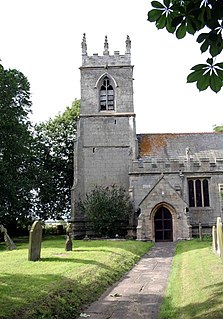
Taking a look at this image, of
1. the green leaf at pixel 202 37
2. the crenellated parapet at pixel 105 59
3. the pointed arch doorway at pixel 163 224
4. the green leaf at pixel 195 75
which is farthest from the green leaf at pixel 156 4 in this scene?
the crenellated parapet at pixel 105 59

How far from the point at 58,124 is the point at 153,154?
13.8m

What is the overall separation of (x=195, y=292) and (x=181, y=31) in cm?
663

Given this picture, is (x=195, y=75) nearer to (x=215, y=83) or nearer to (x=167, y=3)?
(x=215, y=83)

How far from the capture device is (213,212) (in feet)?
86.2

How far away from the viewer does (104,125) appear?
96.6 feet

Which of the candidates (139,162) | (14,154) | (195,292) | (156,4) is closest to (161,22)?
(156,4)

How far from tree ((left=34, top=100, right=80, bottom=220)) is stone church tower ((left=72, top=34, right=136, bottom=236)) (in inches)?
203

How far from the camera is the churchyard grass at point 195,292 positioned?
6953 millimetres

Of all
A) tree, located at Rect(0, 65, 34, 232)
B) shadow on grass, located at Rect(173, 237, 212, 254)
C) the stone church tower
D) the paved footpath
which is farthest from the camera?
the stone church tower

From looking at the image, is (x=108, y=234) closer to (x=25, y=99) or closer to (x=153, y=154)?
(x=153, y=154)

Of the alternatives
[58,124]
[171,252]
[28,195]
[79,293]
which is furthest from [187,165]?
[79,293]

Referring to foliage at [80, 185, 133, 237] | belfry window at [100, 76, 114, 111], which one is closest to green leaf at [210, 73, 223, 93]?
foliage at [80, 185, 133, 237]

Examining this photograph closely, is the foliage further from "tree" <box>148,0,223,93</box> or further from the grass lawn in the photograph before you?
"tree" <box>148,0,223,93</box>

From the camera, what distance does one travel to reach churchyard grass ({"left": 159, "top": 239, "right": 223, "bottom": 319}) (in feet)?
22.8
